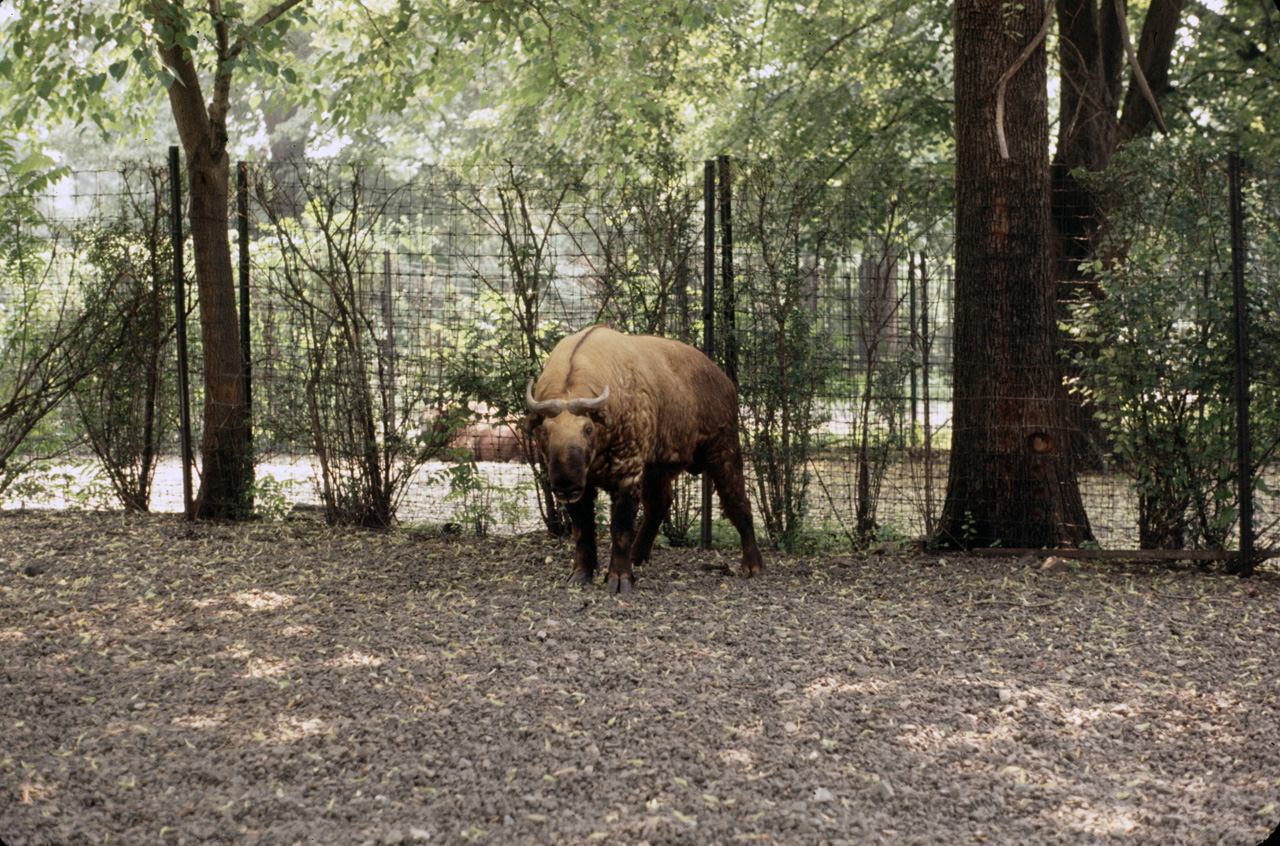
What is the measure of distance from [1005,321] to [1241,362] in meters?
1.38

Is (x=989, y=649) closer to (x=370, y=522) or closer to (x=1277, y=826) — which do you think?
(x=1277, y=826)

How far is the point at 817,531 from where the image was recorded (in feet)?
23.2

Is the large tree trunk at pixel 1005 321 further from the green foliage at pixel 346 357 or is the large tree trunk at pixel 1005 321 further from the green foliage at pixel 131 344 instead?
the green foliage at pixel 131 344

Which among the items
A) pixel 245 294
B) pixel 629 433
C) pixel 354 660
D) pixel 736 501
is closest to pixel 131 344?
pixel 245 294

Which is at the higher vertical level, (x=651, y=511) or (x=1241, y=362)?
(x=1241, y=362)

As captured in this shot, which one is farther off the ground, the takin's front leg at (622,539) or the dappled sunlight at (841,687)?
the takin's front leg at (622,539)

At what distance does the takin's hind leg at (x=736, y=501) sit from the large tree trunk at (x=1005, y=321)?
4.85 ft

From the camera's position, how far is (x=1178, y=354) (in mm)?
6098

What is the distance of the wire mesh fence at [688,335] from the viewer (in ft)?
20.1

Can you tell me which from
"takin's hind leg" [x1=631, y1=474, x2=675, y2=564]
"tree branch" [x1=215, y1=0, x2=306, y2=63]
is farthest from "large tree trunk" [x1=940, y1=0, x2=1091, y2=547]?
"tree branch" [x1=215, y1=0, x2=306, y2=63]

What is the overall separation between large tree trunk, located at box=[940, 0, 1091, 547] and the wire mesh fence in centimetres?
22

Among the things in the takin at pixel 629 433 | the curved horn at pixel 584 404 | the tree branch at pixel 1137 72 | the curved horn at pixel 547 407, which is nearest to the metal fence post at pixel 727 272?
the takin at pixel 629 433

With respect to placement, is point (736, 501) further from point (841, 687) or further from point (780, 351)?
point (841, 687)

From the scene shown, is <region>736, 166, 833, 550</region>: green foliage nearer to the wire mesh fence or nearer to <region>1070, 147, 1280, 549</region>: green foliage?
the wire mesh fence
